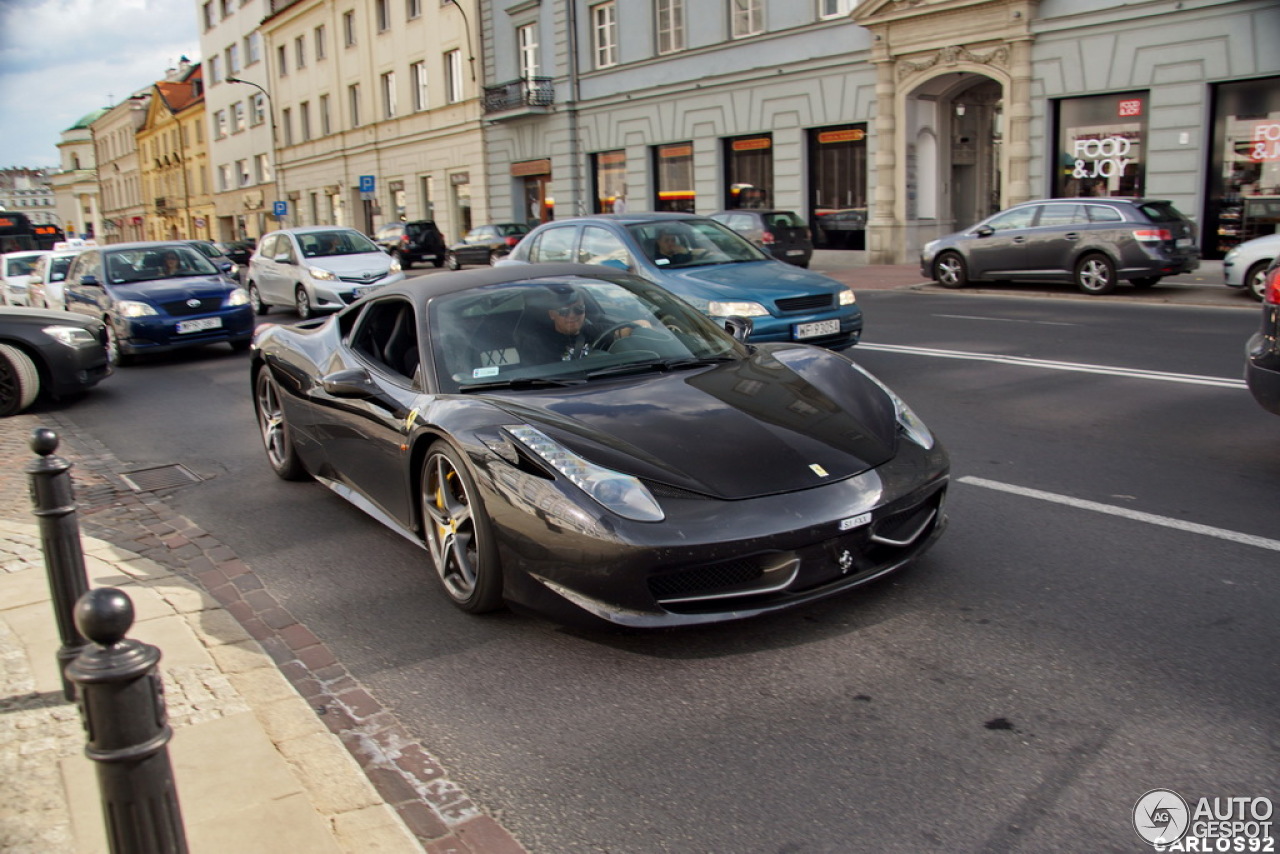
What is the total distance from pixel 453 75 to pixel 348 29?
1046 cm

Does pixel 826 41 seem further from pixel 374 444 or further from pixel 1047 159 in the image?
pixel 374 444

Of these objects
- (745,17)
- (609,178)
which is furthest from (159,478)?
(609,178)

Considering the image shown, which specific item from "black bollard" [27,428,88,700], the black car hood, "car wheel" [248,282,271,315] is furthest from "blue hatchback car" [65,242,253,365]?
the black car hood

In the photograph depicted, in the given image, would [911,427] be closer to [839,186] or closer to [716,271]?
[716,271]

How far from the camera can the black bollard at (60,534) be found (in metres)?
3.51

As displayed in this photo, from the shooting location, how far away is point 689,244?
1033 centimetres

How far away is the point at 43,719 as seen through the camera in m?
3.54

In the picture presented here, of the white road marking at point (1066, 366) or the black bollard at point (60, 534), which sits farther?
the white road marking at point (1066, 366)

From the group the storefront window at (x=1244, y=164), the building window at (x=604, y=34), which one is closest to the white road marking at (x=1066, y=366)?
the storefront window at (x=1244, y=164)

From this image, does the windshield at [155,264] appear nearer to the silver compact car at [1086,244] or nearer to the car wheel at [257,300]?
the car wheel at [257,300]

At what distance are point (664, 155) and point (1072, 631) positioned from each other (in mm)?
30014

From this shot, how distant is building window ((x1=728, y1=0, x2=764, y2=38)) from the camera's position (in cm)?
2816

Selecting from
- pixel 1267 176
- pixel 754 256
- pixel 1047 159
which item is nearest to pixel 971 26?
pixel 1047 159

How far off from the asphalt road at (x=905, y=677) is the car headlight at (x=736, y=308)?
3085mm
